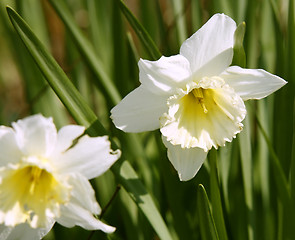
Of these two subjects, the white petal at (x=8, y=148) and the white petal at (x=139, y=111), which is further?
the white petal at (x=139, y=111)

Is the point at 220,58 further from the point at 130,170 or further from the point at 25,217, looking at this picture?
the point at 25,217

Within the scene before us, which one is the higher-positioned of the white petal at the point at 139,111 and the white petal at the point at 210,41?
the white petal at the point at 210,41

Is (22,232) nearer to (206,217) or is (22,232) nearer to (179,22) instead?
(206,217)

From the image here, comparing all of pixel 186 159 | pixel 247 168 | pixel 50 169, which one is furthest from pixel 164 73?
pixel 247 168

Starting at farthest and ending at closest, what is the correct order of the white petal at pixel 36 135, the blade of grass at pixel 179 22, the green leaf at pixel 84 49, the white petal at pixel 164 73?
the blade of grass at pixel 179 22 → the green leaf at pixel 84 49 → the white petal at pixel 164 73 → the white petal at pixel 36 135

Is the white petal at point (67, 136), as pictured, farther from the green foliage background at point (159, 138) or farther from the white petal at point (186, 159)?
the white petal at point (186, 159)

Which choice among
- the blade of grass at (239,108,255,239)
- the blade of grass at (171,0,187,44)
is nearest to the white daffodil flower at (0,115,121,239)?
the blade of grass at (239,108,255,239)

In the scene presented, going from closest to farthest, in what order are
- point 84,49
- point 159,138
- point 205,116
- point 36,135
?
1. point 36,135
2. point 205,116
3. point 84,49
4. point 159,138

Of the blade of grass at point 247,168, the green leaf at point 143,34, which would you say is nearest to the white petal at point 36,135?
the green leaf at point 143,34
